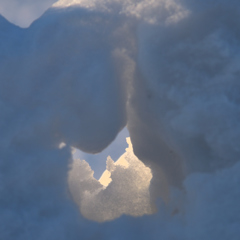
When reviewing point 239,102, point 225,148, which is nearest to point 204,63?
point 239,102

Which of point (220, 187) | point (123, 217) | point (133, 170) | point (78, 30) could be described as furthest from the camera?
point (133, 170)

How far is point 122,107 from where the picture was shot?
390 cm

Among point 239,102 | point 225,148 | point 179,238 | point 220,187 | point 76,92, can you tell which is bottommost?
point 179,238

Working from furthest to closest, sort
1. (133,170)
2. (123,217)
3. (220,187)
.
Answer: (133,170)
(123,217)
(220,187)

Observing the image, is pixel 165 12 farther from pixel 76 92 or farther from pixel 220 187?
pixel 220 187

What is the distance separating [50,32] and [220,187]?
2.55m

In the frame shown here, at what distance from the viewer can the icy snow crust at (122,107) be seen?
3406 mm

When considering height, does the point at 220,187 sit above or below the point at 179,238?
above

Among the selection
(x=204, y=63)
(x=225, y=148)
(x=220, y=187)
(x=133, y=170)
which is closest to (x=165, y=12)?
(x=204, y=63)

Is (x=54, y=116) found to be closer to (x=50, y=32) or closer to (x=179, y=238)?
(x=50, y=32)

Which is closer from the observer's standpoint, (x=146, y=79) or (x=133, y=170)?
(x=146, y=79)

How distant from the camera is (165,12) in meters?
3.75

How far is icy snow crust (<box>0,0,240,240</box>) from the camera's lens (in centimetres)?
341

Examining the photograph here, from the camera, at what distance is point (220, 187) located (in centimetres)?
333
